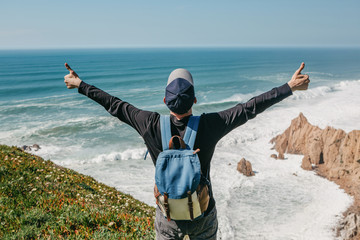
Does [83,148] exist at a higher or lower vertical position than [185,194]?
lower

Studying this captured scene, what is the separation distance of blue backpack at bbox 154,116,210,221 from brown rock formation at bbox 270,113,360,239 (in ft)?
48.2

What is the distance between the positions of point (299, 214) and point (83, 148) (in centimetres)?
1808

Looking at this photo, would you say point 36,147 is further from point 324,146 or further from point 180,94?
point 180,94

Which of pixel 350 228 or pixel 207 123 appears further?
pixel 350 228

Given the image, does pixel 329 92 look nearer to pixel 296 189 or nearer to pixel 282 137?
pixel 282 137

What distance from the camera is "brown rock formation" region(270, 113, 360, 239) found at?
659 inches

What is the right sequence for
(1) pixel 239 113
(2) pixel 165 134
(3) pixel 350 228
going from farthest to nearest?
(3) pixel 350 228 < (1) pixel 239 113 < (2) pixel 165 134

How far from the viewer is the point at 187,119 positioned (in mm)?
2578

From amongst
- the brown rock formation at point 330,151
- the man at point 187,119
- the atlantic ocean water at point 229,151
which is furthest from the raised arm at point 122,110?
the brown rock formation at point 330,151

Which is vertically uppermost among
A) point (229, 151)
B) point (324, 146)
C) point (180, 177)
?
point (180, 177)

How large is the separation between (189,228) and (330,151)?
18.7 meters

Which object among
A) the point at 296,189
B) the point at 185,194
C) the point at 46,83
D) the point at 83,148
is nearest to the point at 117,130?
the point at 83,148

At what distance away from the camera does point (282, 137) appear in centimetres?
2316

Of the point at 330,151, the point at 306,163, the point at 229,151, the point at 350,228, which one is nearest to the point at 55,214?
the point at 350,228
